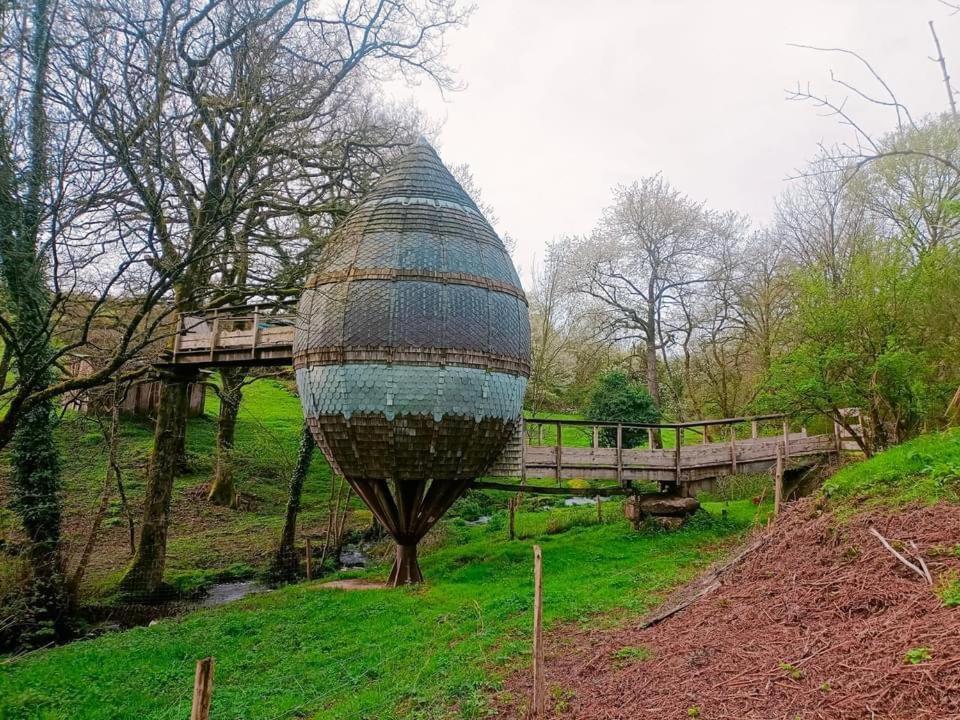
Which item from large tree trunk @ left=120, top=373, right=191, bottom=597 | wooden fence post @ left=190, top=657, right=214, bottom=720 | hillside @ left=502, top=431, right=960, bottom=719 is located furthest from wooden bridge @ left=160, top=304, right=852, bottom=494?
wooden fence post @ left=190, top=657, right=214, bottom=720

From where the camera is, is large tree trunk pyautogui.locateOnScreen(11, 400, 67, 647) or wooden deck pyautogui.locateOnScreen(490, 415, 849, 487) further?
wooden deck pyautogui.locateOnScreen(490, 415, 849, 487)

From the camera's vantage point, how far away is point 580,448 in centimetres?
1498

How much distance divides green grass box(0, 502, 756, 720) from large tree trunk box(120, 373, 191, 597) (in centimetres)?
287

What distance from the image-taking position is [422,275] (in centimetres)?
1052

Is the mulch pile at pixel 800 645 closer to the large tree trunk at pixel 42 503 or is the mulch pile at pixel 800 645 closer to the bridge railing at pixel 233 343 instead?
the bridge railing at pixel 233 343

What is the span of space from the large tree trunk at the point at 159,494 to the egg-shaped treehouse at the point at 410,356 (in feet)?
16.4

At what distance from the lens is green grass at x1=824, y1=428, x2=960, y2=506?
21.6ft

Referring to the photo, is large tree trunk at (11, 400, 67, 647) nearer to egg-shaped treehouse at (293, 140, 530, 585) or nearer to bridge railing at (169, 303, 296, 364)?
bridge railing at (169, 303, 296, 364)

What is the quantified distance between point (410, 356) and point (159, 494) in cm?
788

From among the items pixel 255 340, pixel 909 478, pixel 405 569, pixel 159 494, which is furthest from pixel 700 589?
pixel 159 494

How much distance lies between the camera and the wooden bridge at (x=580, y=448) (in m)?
13.7

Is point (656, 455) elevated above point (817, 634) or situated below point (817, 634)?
above

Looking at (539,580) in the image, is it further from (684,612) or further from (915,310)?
(915,310)

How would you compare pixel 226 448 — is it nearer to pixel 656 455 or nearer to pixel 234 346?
pixel 234 346
